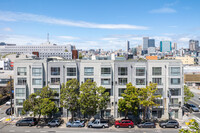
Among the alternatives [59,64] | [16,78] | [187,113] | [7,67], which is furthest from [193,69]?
[7,67]

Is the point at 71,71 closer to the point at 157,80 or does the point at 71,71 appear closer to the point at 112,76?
the point at 112,76

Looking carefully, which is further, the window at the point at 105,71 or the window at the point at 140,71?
the window at the point at 105,71

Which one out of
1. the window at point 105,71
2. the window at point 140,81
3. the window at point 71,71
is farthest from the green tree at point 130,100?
the window at point 71,71

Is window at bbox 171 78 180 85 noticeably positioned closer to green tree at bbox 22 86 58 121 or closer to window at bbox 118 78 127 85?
window at bbox 118 78 127 85

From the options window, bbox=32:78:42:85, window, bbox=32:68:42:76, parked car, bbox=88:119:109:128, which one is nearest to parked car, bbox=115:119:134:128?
parked car, bbox=88:119:109:128

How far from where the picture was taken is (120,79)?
5081 centimetres

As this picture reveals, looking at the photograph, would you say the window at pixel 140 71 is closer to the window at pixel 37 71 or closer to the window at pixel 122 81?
the window at pixel 122 81

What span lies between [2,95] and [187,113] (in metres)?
65.1

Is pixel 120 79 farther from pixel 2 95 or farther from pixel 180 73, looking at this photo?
pixel 2 95

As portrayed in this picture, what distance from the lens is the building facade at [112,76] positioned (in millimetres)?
49688

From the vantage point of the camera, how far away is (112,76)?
51.0m

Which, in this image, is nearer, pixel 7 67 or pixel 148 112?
pixel 148 112

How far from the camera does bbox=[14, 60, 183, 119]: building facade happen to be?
4969cm

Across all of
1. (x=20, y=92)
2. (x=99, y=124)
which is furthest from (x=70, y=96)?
(x=20, y=92)
